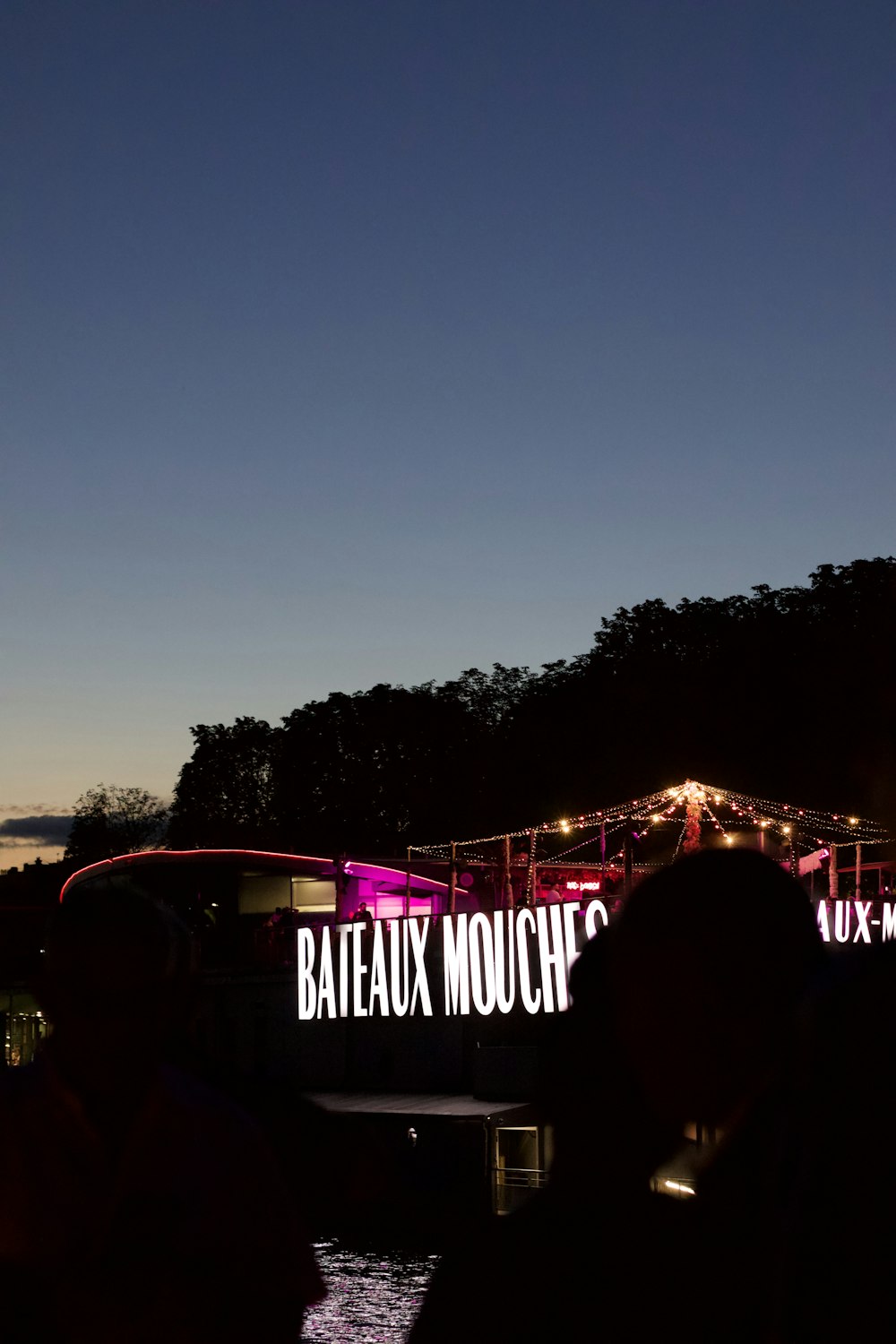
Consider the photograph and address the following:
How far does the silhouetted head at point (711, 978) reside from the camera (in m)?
1.70

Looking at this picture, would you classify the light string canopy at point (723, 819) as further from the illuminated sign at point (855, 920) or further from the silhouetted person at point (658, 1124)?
the silhouetted person at point (658, 1124)

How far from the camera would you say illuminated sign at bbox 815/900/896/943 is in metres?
23.5

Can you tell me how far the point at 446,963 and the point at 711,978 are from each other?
26482 mm

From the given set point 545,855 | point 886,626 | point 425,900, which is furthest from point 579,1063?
point 545,855

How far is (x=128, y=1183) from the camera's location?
89.7 inches

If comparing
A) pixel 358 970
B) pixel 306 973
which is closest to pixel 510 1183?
pixel 358 970

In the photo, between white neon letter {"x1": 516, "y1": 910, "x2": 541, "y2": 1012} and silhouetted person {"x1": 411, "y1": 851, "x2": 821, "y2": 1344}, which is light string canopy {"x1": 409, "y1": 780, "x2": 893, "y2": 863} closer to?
white neon letter {"x1": 516, "y1": 910, "x2": 541, "y2": 1012}

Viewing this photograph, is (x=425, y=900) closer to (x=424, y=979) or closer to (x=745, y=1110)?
(x=424, y=979)

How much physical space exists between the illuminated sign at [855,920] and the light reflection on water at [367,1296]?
8.43 m

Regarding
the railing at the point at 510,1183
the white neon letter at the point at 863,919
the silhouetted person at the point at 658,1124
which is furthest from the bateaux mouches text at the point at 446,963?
the silhouetted person at the point at 658,1124

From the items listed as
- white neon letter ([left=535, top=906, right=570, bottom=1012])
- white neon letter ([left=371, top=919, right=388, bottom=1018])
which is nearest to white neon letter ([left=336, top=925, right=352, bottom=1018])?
white neon letter ([left=371, top=919, right=388, bottom=1018])

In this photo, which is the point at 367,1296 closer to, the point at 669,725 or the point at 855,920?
the point at 855,920

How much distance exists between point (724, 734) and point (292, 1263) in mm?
46616

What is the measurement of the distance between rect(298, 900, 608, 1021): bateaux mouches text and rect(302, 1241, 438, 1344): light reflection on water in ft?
15.2
